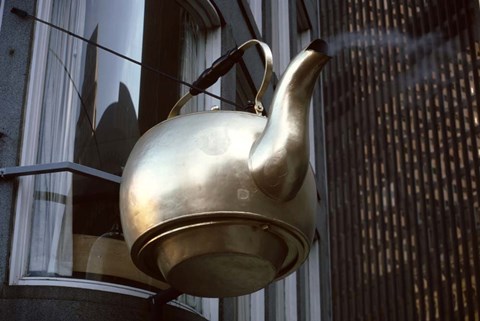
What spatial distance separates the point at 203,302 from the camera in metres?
5.93

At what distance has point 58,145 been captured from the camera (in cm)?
A: 525

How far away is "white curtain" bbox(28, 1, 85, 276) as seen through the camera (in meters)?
4.89

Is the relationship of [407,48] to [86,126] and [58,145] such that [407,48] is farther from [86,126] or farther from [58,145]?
[58,145]

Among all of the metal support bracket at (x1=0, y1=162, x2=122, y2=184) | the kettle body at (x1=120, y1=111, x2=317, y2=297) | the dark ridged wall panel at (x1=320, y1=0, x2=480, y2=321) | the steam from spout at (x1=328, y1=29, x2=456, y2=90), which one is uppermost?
the steam from spout at (x1=328, y1=29, x2=456, y2=90)

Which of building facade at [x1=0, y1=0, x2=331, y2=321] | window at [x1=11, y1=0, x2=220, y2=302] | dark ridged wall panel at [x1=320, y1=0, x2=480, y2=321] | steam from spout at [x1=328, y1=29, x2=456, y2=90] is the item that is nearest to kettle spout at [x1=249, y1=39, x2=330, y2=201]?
building facade at [x1=0, y1=0, x2=331, y2=321]

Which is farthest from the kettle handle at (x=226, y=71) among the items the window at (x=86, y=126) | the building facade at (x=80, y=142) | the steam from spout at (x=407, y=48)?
the steam from spout at (x=407, y=48)

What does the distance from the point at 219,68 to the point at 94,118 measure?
179 cm

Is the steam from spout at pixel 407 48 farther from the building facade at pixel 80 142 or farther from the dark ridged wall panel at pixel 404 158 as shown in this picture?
the building facade at pixel 80 142

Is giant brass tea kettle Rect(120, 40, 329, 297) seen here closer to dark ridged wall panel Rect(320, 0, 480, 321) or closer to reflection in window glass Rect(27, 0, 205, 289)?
reflection in window glass Rect(27, 0, 205, 289)

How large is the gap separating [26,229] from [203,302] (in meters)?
1.43

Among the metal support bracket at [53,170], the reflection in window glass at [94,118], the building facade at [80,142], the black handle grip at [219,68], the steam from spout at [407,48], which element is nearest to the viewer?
the black handle grip at [219,68]

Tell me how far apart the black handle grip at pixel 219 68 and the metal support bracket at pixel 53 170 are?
1130 mm

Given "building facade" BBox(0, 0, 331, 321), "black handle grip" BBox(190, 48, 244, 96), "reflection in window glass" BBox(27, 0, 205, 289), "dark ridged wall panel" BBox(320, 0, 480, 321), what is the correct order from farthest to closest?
1. "dark ridged wall panel" BBox(320, 0, 480, 321)
2. "reflection in window glass" BBox(27, 0, 205, 289)
3. "building facade" BBox(0, 0, 331, 321)
4. "black handle grip" BBox(190, 48, 244, 96)

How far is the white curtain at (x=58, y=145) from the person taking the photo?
489 centimetres
